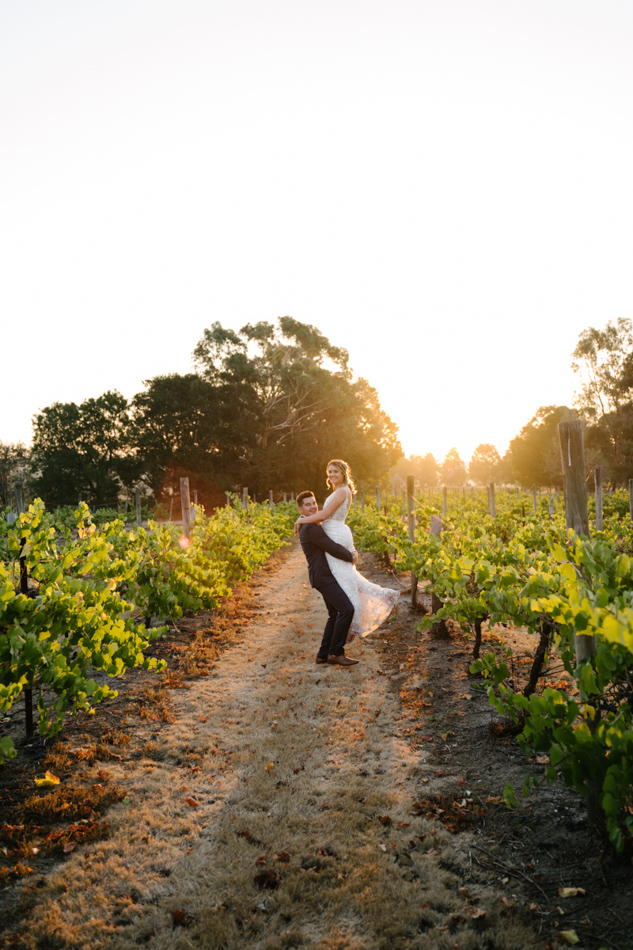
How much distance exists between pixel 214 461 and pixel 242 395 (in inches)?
190

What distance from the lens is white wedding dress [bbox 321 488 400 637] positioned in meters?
5.36

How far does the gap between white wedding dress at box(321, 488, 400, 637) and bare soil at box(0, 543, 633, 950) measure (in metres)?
0.94

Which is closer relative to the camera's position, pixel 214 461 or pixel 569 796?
pixel 569 796

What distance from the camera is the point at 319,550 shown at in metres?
5.38

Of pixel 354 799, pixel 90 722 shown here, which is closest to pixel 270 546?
pixel 90 722

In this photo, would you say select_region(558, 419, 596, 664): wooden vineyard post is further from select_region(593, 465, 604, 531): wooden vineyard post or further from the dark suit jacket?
select_region(593, 465, 604, 531): wooden vineyard post

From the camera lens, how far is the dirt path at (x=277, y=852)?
205cm

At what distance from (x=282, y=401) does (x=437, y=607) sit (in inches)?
1176

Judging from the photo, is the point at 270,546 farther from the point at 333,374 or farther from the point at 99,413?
the point at 99,413

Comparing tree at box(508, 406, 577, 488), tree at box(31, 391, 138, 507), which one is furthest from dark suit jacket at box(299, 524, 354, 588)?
tree at box(508, 406, 577, 488)

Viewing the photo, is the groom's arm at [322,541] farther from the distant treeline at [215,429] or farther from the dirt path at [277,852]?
the distant treeline at [215,429]

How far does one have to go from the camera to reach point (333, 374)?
36.4 m

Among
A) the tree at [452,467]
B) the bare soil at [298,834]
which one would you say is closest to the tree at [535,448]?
the bare soil at [298,834]

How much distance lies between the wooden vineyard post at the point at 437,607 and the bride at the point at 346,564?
Result: 76 centimetres
